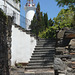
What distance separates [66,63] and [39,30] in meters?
21.3

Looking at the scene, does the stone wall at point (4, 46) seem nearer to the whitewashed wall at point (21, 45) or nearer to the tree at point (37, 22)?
the whitewashed wall at point (21, 45)

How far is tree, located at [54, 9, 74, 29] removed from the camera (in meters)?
19.7

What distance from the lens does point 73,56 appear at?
4.25 meters

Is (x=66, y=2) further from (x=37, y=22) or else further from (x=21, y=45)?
(x=37, y=22)

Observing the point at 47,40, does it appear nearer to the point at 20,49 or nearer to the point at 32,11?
the point at 20,49

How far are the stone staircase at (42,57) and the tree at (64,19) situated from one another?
6108 millimetres

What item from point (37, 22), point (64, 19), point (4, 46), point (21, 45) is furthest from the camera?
point (37, 22)

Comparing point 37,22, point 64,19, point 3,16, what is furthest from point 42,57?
point 37,22

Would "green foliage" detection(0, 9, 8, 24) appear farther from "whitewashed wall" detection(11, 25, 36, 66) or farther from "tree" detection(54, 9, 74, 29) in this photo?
"tree" detection(54, 9, 74, 29)

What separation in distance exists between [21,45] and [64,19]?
32.0ft

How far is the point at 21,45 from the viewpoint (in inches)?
513

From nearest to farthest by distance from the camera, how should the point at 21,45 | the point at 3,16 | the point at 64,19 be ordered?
1. the point at 3,16
2. the point at 21,45
3. the point at 64,19

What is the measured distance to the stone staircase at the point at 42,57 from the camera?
1095cm

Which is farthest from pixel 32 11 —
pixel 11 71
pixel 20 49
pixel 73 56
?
pixel 73 56
